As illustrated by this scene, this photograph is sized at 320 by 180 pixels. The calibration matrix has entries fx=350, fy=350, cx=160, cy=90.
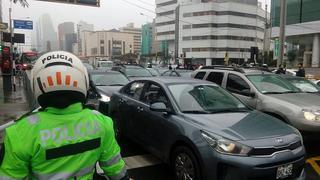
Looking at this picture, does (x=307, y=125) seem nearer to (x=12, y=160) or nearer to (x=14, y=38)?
(x=12, y=160)

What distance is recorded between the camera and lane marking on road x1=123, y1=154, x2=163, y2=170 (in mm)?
5641

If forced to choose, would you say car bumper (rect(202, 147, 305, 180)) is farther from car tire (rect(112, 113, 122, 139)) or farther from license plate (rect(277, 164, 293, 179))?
car tire (rect(112, 113, 122, 139))

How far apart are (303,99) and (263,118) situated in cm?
246

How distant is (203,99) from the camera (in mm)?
5484

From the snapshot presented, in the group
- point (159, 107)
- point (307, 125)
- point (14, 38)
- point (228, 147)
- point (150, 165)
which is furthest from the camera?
point (14, 38)

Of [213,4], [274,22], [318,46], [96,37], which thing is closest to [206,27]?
[213,4]

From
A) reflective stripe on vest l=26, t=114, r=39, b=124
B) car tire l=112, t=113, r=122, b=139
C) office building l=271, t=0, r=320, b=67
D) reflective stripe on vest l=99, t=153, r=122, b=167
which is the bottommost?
car tire l=112, t=113, r=122, b=139

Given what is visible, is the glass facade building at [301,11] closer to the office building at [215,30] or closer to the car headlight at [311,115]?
the car headlight at [311,115]

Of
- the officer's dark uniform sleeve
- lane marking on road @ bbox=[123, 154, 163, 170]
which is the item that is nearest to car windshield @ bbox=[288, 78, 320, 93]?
lane marking on road @ bbox=[123, 154, 163, 170]

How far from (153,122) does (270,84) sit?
372 cm

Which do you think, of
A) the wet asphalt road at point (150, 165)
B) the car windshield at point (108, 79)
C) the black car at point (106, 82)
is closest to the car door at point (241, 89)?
the wet asphalt road at point (150, 165)

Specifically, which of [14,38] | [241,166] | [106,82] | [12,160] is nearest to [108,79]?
[106,82]

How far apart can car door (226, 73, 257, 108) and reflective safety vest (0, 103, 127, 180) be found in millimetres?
6083

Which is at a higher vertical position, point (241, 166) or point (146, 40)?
point (146, 40)
